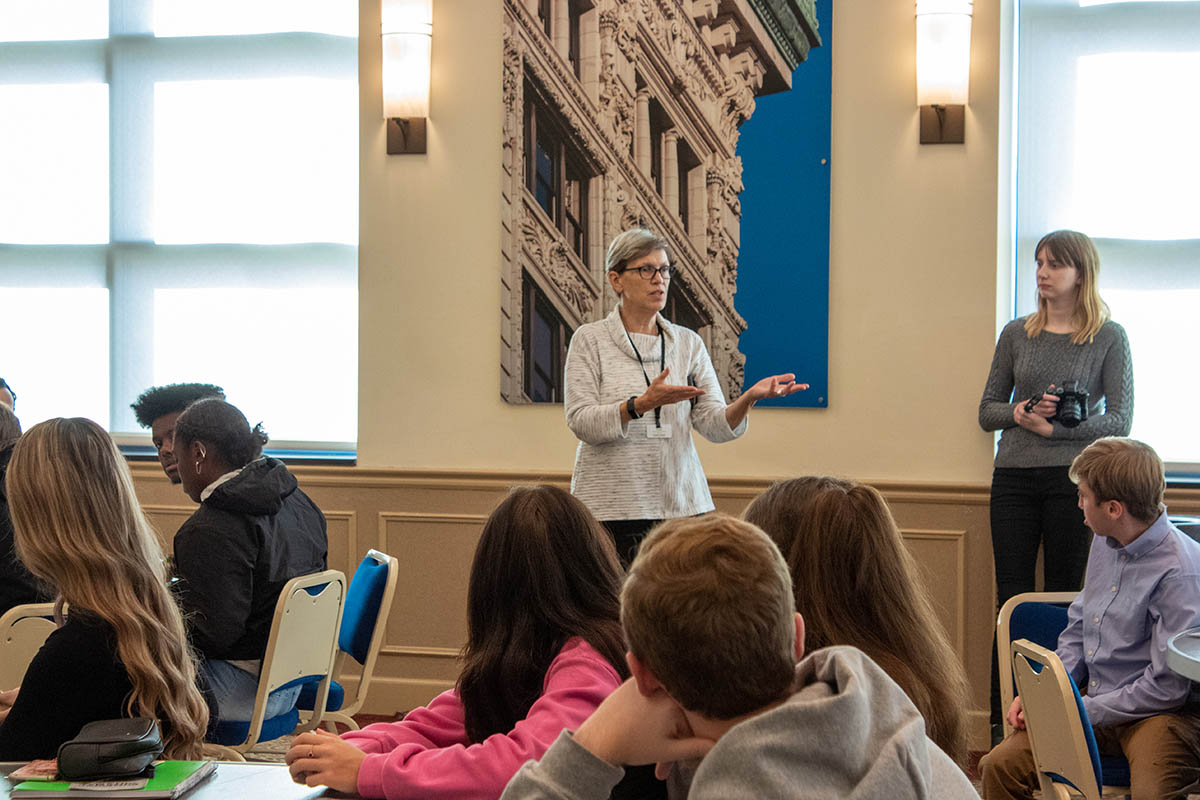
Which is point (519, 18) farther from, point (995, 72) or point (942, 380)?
point (942, 380)

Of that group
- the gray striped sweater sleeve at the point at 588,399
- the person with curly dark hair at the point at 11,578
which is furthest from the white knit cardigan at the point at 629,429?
the person with curly dark hair at the point at 11,578

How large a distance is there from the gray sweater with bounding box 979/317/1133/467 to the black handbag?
287 centimetres

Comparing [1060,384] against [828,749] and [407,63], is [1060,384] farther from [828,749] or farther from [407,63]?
[828,749]

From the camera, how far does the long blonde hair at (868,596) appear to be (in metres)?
1.53

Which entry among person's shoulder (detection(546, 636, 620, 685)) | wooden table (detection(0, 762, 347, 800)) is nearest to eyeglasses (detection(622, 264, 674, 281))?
person's shoulder (detection(546, 636, 620, 685))

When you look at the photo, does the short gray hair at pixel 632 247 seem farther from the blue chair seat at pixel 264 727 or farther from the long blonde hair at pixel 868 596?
the long blonde hair at pixel 868 596

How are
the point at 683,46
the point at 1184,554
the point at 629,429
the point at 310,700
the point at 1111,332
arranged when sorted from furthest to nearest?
the point at 683,46 → the point at 1111,332 → the point at 629,429 → the point at 310,700 → the point at 1184,554

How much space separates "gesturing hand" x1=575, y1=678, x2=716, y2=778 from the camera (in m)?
1.10

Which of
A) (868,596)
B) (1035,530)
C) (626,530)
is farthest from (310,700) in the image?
(1035,530)

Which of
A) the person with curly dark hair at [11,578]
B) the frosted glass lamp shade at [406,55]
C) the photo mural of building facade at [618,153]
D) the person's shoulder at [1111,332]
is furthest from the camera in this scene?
the frosted glass lamp shade at [406,55]

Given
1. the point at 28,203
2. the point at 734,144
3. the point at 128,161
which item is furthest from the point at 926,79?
the point at 28,203

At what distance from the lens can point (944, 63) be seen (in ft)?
12.6

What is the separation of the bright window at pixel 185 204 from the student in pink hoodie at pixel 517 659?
317 cm

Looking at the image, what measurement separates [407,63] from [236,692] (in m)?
2.46
